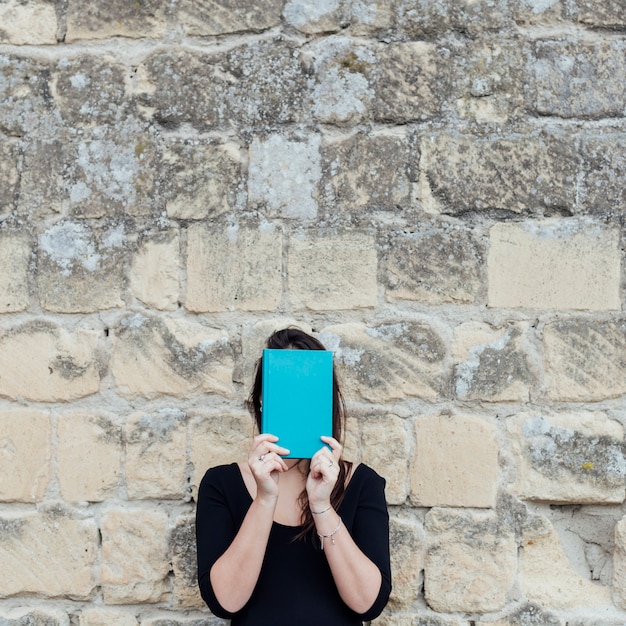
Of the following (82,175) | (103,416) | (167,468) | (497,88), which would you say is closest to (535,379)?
(497,88)

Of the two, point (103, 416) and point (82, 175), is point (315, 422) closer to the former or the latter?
point (103, 416)

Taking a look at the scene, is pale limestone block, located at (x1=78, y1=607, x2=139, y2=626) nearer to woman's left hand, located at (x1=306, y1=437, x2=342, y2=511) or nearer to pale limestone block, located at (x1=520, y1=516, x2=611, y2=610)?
woman's left hand, located at (x1=306, y1=437, x2=342, y2=511)

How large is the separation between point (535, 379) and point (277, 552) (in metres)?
0.97

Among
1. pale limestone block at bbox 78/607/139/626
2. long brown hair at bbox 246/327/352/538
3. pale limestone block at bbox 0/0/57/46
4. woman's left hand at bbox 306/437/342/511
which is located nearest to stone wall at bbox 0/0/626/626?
pale limestone block at bbox 78/607/139/626

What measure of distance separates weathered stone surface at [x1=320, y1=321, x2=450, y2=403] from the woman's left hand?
1.81 ft

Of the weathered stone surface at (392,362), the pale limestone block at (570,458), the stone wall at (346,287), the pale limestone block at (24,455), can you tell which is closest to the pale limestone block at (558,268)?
the stone wall at (346,287)

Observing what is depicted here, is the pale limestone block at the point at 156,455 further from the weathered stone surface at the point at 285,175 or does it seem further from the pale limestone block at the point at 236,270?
the weathered stone surface at the point at 285,175

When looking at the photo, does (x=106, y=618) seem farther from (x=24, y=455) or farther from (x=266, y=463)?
(x=266, y=463)

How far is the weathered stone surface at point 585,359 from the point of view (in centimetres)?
252

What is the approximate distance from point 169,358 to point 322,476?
0.79 metres

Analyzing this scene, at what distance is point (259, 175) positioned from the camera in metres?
2.60

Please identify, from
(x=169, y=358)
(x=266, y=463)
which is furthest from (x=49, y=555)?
(x=266, y=463)

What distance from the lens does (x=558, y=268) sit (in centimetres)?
255

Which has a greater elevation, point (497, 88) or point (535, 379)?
point (497, 88)
